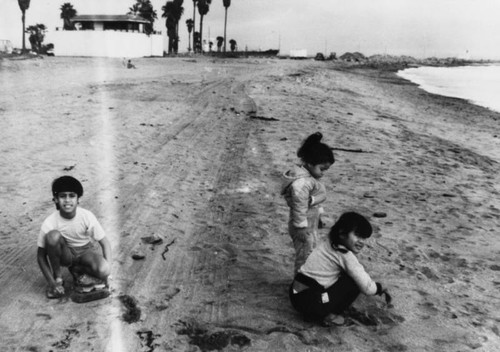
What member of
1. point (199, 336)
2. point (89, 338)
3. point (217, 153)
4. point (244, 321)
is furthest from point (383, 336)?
point (217, 153)

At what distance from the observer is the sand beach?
377 centimetres

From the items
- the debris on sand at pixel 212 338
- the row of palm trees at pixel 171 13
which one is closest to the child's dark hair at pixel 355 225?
the debris on sand at pixel 212 338

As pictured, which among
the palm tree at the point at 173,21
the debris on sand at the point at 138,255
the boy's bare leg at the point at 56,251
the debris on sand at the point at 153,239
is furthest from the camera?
the palm tree at the point at 173,21

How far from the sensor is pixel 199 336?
367 centimetres

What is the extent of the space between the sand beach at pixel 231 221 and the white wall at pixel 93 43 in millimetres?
37735

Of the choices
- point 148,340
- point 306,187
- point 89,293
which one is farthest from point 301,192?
point 89,293

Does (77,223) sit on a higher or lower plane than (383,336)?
higher

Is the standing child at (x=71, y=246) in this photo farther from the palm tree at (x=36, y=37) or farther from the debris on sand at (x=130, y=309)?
the palm tree at (x=36, y=37)

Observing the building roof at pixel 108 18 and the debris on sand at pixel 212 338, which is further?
the building roof at pixel 108 18

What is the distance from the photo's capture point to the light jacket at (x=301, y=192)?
4016 mm

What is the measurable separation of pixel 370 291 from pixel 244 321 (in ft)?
3.25

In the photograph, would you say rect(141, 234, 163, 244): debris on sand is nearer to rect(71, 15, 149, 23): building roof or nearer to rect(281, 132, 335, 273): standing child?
rect(281, 132, 335, 273): standing child

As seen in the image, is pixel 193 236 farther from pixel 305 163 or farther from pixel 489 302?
pixel 489 302

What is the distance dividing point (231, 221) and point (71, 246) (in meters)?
2.39
